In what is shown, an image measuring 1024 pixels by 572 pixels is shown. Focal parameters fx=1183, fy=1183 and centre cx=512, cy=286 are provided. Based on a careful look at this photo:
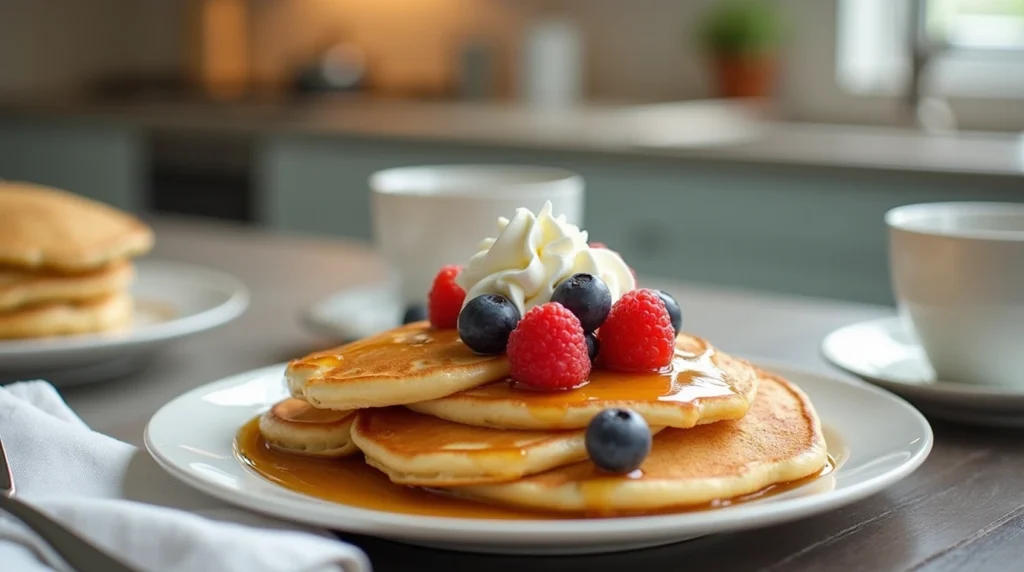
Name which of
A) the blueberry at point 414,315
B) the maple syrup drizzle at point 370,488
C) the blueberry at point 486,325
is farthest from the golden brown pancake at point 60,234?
the blueberry at point 486,325

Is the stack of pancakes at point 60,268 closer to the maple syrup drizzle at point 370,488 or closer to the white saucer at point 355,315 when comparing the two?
the white saucer at point 355,315

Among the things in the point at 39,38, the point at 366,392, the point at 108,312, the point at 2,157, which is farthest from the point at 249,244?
the point at 39,38

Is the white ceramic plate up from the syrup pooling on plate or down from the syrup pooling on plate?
down

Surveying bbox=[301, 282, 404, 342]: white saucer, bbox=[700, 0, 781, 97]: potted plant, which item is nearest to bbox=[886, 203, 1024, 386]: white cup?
bbox=[301, 282, 404, 342]: white saucer

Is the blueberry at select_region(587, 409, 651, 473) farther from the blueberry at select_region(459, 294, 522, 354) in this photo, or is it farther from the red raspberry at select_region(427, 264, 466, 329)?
the red raspberry at select_region(427, 264, 466, 329)

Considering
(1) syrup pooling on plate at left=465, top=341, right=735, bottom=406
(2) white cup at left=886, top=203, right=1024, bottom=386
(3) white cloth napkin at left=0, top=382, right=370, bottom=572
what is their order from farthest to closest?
1. (2) white cup at left=886, top=203, right=1024, bottom=386
2. (1) syrup pooling on plate at left=465, top=341, right=735, bottom=406
3. (3) white cloth napkin at left=0, top=382, right=370, bottom=572

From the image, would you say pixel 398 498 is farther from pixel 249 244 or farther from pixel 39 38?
pixel 39 38
